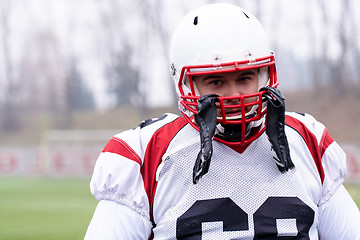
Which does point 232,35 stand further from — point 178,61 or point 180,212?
point 180,212

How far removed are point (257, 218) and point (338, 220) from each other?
27cm

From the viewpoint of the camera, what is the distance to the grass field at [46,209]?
695 centimetres

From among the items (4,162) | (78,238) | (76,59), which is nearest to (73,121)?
(76,59)

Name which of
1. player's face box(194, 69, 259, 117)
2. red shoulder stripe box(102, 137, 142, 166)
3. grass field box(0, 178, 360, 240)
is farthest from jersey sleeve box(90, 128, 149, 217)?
grass field box(0, 178, 360, 240)

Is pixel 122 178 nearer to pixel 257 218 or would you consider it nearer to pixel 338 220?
pixel 257 218

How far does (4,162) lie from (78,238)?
39.3 feet

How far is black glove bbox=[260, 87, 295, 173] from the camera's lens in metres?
1.87

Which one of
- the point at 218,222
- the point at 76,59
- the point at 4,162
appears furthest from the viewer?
the point at 76,59

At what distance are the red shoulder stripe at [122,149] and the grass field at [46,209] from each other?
4.61 metres

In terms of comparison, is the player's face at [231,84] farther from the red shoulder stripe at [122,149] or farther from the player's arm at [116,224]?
the player's arm at [116,224]

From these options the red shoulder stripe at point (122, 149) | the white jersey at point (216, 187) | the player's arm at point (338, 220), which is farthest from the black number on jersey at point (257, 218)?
the red shoulder stripe at point (122, 149)

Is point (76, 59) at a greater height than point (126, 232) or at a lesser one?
lesser

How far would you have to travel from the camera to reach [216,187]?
6.31ft

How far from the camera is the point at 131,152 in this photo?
1.94 metres
